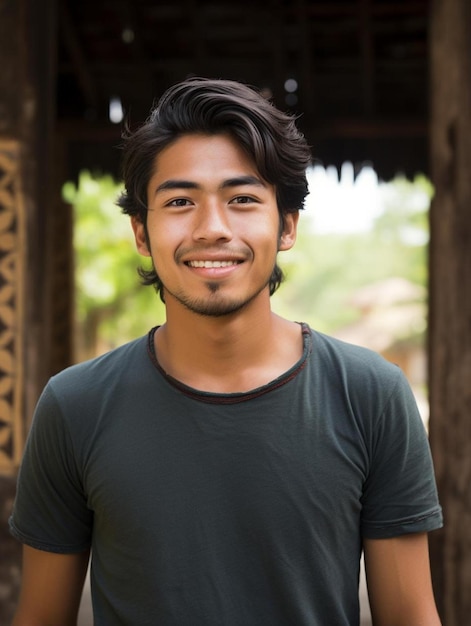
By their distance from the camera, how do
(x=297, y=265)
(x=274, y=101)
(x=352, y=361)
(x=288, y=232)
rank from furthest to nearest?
(x=297, y=265)
(x=274, y=101)
(x=288, y=232)
(x=352, y=361)

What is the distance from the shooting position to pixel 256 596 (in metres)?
1.55

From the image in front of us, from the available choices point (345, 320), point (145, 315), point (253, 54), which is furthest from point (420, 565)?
point (345, 320)

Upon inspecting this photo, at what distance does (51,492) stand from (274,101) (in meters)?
5.31

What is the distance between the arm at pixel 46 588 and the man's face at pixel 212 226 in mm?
523

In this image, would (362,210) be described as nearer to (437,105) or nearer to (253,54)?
(253,54)

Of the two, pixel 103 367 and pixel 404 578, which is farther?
pixel 103 367

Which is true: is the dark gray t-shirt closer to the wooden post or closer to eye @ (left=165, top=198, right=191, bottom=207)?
eye @ (left=165, top=198, right=191, bottom=207)

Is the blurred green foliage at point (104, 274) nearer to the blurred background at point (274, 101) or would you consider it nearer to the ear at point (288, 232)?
the blurred background at point (274, 101)

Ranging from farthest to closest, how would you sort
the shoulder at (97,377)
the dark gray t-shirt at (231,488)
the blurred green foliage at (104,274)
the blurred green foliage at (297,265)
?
the blurred green foliage at (297,265)
the blurred green foliage at (104,274)
the shoulder at (97,377)
the dark gray t-shirt at (231,488)

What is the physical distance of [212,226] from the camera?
1584mm

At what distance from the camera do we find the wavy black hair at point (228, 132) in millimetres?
1624

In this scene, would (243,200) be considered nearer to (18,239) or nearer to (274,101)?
(18,239)

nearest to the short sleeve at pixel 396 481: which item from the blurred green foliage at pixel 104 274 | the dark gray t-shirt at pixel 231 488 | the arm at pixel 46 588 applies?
the dark gray t-shirt at pixel 231 488

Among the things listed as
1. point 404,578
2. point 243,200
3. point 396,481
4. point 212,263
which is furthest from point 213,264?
point 404,578
